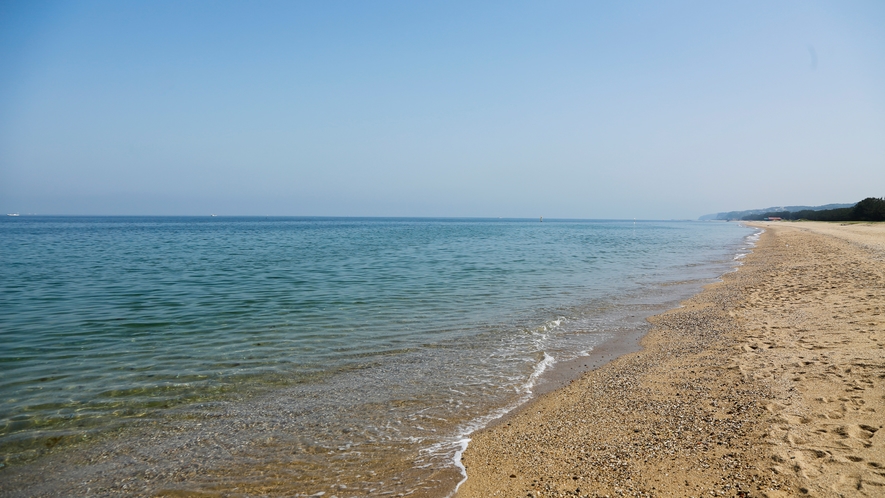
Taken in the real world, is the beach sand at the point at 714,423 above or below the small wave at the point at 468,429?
above

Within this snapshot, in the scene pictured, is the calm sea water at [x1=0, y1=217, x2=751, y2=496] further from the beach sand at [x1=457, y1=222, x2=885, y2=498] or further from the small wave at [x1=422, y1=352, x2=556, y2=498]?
the beach sand at [x1=457, y1=222, x2=885, y2=498]

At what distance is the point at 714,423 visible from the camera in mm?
5195

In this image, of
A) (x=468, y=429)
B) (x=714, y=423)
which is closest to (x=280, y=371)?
(x=468, y=429)

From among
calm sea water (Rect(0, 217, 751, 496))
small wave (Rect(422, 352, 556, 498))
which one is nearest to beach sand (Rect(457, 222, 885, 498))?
small wave (Rect(422, 352, 556, 498))

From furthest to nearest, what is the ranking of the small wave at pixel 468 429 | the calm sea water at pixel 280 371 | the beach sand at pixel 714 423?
the calm sea water at pixel 280 371 < the small wave at pixel 468 429 < the beach sand at pixel 714 423

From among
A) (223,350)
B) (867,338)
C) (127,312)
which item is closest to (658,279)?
(867,338)

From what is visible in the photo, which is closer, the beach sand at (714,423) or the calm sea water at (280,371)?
the beach sand at (714,423)

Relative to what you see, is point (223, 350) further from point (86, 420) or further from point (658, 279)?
point (658, 279)

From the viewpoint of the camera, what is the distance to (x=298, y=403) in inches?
258

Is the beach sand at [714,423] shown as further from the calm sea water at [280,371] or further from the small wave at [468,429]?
the calm sea water at [280,371]

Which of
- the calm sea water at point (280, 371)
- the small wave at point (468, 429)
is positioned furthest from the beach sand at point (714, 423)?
the calm sea water at point (280, 371)

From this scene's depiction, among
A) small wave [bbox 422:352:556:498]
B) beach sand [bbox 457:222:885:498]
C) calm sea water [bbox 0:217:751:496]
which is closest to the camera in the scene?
beach sand [bbox 457:222:885:498]

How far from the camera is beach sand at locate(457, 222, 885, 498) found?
4059mm

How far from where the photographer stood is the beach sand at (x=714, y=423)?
4.06m
